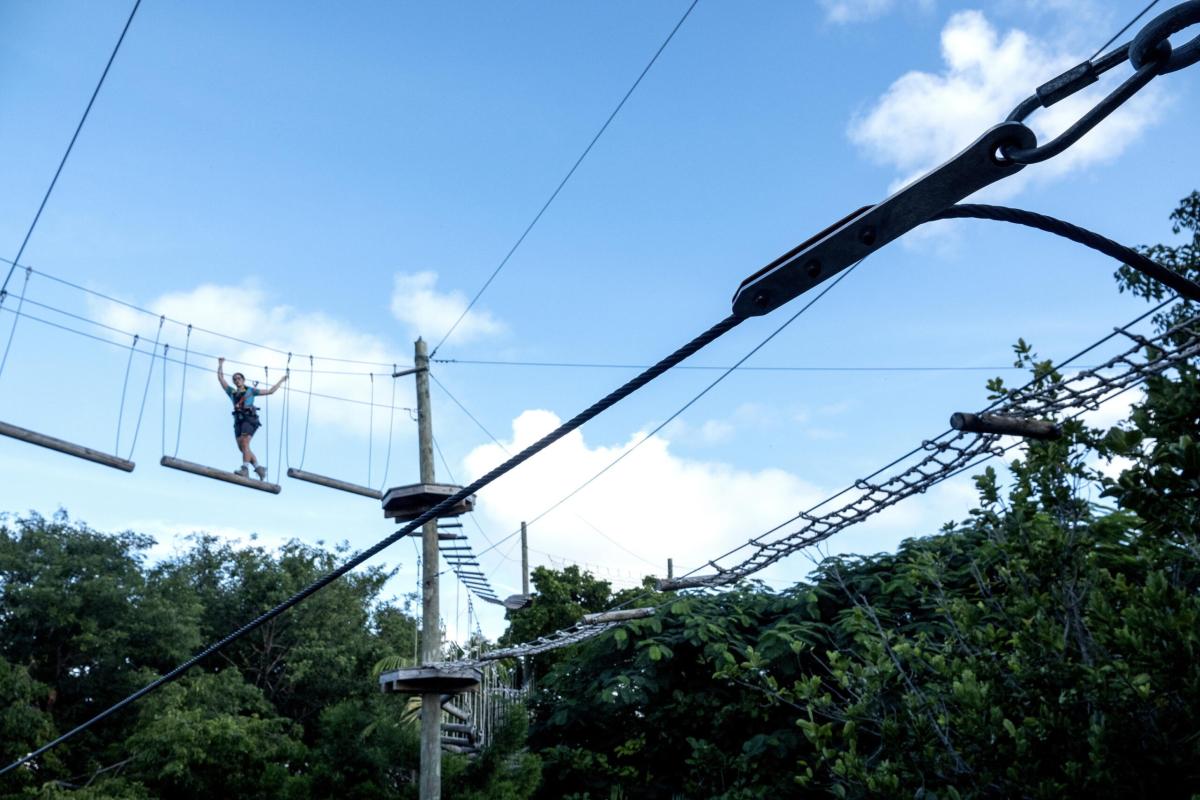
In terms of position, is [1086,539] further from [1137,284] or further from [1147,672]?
[1137,284]

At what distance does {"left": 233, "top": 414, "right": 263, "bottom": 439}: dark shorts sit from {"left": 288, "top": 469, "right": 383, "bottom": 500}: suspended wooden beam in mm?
681

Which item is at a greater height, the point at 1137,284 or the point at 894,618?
the point at 1137,284

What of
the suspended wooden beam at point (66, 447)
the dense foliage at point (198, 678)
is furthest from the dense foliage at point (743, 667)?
the suspended wooden beam at point (66, 447)

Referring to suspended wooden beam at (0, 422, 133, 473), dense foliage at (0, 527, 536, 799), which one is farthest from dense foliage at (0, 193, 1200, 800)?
suspended wooden beam at (0, 422, 133, 473)

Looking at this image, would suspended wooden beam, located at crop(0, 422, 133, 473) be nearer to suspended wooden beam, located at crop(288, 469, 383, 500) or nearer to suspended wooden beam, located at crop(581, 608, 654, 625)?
suspended wooden beam, located at crop(288, 469, 383, 500)

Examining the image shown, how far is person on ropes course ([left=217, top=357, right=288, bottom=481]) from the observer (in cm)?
1341

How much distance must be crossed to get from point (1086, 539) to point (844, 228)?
3271 mm

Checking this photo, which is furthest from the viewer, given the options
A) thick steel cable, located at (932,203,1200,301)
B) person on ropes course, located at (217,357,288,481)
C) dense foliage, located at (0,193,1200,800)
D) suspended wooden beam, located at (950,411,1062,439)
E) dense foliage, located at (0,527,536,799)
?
dense foliage, located at (0,527,536,799)

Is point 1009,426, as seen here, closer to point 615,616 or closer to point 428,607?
point 615,616

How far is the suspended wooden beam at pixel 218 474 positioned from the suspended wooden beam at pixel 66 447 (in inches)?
28.6

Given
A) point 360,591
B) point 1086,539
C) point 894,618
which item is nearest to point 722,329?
point 1086,539

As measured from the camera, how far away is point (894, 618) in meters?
11.1

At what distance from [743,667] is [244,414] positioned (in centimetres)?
916

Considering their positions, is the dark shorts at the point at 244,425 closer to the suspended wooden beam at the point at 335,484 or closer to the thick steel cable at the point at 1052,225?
the suspended wooden beam at the point at 335,484
